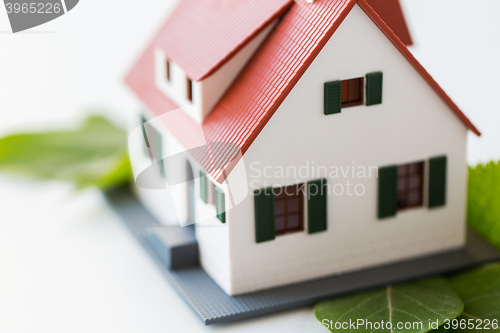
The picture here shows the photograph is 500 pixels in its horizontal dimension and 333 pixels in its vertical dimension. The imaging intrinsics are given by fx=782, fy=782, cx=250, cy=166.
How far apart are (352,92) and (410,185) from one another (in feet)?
4.78

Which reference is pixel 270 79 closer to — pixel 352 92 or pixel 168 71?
pixel 352 92

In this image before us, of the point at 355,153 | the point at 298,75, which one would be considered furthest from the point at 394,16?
the point at 355,153

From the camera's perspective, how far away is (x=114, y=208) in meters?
10.5

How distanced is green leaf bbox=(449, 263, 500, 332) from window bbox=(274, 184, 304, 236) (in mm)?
1817

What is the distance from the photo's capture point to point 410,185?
8703 mm

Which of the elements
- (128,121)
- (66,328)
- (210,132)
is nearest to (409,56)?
(210,132)

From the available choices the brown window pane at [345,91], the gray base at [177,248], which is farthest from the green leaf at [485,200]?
the gray base at [177,248]

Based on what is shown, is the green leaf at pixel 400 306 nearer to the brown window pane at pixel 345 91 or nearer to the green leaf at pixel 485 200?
the green leaf at pixel 485 200

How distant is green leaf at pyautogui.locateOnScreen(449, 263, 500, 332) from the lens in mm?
7767

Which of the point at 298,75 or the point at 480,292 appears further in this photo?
the point at 480,292

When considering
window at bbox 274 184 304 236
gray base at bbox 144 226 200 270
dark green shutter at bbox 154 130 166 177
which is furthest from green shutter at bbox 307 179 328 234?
dark green shutter at bbox 154 130 166 177

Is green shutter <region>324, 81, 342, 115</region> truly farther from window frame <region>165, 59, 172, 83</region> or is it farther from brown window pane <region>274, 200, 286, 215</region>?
window frame <region>165, 59, 172, 83</region>

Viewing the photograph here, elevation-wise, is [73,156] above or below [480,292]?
above

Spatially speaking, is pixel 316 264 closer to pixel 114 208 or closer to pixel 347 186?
pixel 347 186
